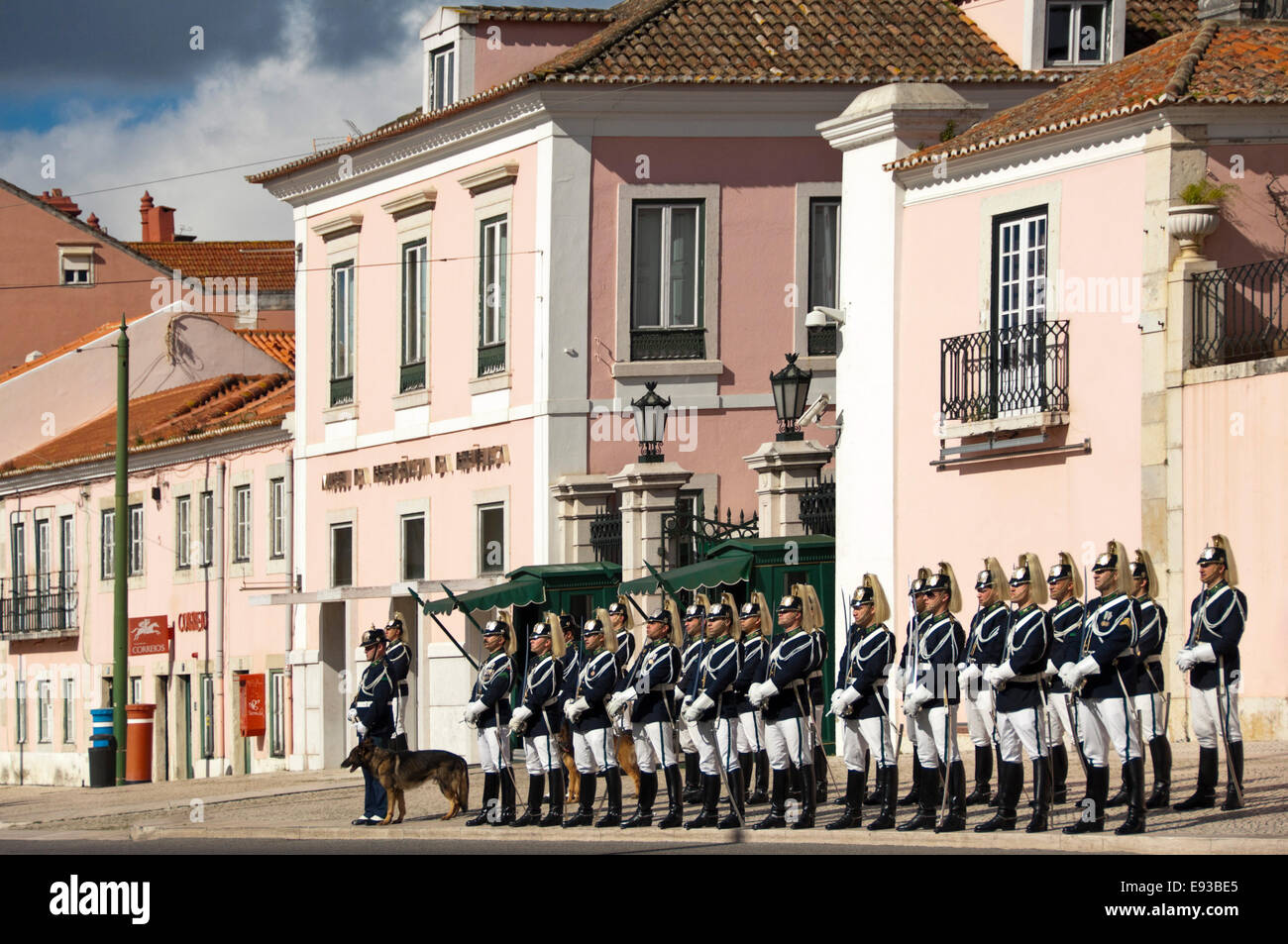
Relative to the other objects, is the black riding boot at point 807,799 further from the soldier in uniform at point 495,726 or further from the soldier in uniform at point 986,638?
the soldier in uniform at point 495,726

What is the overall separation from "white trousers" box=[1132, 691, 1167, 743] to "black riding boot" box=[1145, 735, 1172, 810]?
0.06 metres

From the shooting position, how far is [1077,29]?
1225 inches

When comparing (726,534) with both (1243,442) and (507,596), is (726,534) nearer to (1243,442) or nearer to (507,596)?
(507,596)

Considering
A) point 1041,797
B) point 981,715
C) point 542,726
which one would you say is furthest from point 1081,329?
point 1041,797

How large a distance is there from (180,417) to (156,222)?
2247 centimetres

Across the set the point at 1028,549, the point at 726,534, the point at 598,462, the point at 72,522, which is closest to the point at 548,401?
the point at 598,462

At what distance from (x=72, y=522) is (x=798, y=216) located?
59.2ft

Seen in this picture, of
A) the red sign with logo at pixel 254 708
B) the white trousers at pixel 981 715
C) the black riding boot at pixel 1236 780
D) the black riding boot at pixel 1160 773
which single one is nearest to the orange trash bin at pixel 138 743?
the red sign with logo at pixel 254 708

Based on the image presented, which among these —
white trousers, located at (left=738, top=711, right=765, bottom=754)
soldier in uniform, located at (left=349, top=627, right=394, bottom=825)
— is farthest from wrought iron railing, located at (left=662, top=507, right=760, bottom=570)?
white trousers, located at (left=738, top=711, right=765, bottom=754)

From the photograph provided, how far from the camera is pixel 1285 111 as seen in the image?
883 inches

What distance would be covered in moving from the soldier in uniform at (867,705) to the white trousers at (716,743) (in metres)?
1.25

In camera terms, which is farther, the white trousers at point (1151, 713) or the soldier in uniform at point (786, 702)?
the soldier in uniform at point (786, 702)

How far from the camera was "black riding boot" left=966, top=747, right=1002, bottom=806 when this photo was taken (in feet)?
62.4

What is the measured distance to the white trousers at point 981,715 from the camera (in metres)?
17.9
